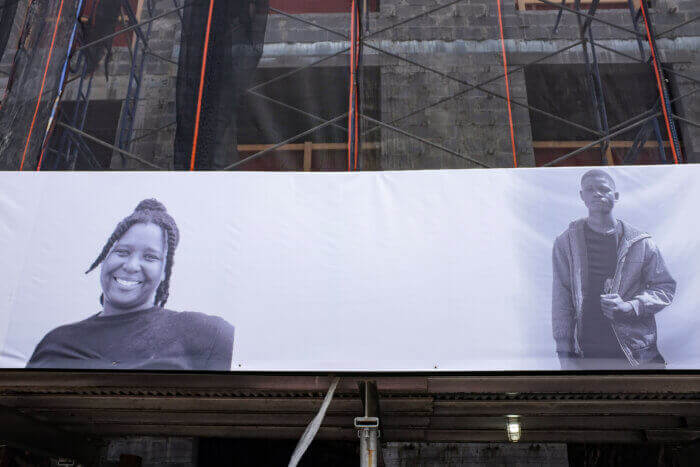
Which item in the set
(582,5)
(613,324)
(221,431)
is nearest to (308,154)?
(221,431)

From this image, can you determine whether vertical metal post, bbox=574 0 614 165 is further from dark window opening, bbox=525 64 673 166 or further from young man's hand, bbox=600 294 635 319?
young man's hand, bbox=600 294 635 319

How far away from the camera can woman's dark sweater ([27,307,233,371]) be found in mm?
4898

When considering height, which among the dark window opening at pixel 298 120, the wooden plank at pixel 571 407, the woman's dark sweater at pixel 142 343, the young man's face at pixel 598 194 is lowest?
the wooden plank at pixel 571 407

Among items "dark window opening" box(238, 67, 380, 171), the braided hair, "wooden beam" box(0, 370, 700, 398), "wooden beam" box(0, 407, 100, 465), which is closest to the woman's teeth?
the braided hair

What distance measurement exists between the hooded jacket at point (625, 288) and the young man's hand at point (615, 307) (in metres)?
0.03

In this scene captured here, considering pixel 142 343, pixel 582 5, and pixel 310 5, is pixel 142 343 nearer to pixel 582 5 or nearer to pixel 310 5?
pixel 310 5

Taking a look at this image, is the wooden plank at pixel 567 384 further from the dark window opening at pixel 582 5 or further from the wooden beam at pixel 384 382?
the dark window opening at pixel 582 5

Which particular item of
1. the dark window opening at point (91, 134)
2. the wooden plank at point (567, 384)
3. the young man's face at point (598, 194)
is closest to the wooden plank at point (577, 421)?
the wooden plank at point (567, 384)

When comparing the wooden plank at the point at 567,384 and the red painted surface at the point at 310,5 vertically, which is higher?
the red painted surface at the point at 310,5

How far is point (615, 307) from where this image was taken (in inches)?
194

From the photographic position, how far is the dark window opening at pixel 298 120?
23.8 feet

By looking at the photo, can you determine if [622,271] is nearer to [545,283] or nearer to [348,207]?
[545,283]

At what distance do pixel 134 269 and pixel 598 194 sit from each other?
148 inches

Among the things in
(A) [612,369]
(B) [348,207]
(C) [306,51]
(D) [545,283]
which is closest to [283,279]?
(B) [348,207]
